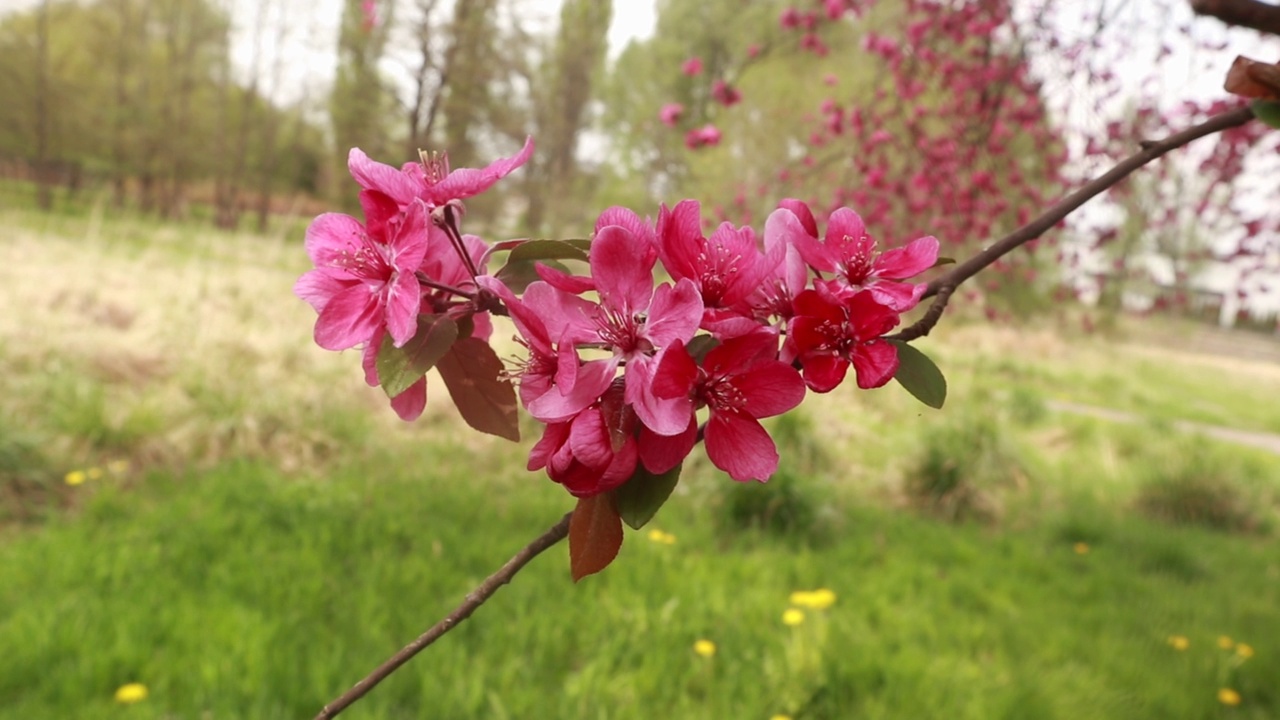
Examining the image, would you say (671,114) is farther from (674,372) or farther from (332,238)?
(674,372)

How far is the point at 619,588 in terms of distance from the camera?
263 centimetres

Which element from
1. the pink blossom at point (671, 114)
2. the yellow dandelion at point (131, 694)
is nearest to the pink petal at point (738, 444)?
the yellow dandelion at point (131, 694)

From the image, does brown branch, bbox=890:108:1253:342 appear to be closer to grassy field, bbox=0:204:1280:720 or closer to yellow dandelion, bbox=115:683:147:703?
grassy field, bbox=0:204:1280:720

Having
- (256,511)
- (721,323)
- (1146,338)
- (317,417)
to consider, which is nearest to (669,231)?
(721,323)

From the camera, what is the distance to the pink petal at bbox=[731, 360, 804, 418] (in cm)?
49

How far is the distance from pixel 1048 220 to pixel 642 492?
44cm

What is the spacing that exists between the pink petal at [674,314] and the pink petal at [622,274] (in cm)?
1

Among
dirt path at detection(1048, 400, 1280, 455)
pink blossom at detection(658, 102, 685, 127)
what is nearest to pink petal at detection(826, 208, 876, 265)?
pink blossom at detection(658, 102, 685, 127)

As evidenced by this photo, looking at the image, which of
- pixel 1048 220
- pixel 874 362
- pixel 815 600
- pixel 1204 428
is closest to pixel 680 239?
pixel 874 362

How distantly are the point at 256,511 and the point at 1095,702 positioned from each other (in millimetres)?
2830

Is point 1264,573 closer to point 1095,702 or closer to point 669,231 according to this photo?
point 1095,702

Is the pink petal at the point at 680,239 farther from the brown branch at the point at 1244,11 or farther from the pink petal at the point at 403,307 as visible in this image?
the brown branch at the point at 1244,11

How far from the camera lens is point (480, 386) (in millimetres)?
590

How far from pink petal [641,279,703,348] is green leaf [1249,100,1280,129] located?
455mm
